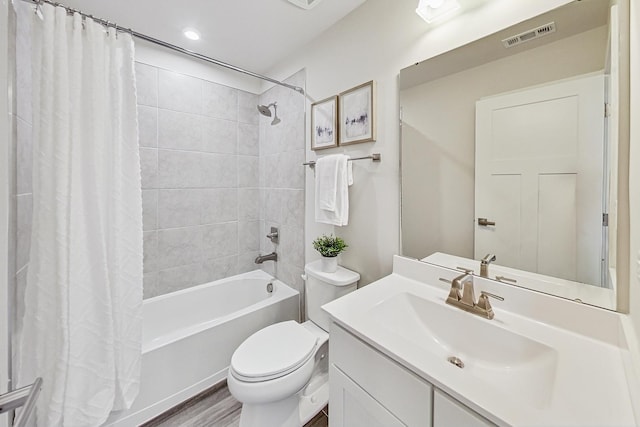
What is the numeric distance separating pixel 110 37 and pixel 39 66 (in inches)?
12.4

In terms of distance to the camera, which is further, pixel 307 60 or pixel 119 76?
→ pixel 307 60

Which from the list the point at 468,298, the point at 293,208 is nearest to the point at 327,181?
the point at 293,208

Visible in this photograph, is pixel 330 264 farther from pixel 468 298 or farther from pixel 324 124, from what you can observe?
pixel 324 124

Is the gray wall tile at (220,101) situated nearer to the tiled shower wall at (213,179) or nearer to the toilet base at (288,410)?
the tiled shower wall at (213,179)

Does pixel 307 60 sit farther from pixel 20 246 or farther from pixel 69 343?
pixel 69 343

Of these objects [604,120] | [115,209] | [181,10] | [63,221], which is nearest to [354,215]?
[604,120]

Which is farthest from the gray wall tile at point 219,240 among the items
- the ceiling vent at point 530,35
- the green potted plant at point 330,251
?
the ceiling vent at point 530,35

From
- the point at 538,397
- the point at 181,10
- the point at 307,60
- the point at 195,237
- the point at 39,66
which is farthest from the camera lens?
the point at 195,237

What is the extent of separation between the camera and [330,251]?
1.54m

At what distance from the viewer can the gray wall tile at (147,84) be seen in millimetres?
1853

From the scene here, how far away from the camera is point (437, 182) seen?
1185 mm

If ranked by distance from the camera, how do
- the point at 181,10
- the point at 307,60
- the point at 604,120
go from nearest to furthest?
the point at 604,120
the point at 181,10
the point at 307,60

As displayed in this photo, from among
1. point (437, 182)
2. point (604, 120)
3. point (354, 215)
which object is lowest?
point (354, 215)

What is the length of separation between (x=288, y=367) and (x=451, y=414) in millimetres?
814
